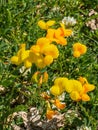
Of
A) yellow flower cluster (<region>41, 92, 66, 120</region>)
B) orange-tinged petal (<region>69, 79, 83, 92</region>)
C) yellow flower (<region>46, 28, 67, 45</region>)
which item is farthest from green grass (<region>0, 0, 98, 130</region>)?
orange-tinged petal (<region>69, 79, 83, 92</region>)

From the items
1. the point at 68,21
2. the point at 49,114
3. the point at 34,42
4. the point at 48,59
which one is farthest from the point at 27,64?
the point at 68,21

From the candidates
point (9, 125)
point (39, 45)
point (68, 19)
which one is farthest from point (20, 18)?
point (39, 45)

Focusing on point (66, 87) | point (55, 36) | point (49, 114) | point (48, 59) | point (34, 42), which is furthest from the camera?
point (34, 42)

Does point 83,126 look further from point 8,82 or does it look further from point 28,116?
point 8,82

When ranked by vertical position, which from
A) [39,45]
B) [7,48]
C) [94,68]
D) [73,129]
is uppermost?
[39,45]

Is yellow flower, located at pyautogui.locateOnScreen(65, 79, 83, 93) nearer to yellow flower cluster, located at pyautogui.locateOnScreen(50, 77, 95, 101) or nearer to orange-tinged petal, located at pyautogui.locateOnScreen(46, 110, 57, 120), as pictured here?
yellow flower cluster, located at pyautogui.locateOnScreen(50, 77, 95, 101)

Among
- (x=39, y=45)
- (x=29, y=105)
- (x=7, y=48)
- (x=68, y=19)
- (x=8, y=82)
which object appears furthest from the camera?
(x=68, y=19)

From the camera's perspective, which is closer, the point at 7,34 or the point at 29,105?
the point at 29,105

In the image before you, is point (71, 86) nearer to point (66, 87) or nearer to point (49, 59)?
point (66, 87)

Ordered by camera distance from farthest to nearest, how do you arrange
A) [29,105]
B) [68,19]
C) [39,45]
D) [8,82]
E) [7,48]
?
1. [68,19]
2. [7,48]
3. [29,105]
4. [8,82]
5. [39,45]
